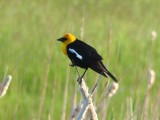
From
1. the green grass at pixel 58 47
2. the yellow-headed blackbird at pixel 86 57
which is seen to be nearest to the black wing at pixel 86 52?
the yellow-headed blackbird at pixel 86 57

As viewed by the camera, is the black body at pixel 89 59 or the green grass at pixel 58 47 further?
the green grass at pixel 58 47

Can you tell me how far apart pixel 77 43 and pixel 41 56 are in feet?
11.2

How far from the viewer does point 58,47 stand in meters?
5.79

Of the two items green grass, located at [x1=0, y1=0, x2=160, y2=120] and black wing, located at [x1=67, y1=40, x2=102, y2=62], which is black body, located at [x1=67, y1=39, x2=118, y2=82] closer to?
black wing, located at [x1=67, y1=40, x2=102, y2=62]

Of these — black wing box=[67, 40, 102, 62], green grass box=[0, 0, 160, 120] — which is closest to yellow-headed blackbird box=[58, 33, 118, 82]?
black wing box=[67, 40, 102, 62]

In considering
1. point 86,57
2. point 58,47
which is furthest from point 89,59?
point 58,47

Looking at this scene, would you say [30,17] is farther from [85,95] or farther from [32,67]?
[85,95]

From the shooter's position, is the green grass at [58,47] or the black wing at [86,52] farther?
the green grass at [58,47]

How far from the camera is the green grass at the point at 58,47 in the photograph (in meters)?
4.84

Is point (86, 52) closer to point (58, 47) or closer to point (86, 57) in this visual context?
point (86, 57)

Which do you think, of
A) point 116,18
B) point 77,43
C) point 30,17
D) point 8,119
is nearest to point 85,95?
point 77,43

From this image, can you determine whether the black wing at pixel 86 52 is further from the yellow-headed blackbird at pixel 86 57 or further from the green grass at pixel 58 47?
the green grass at pixel 58 47

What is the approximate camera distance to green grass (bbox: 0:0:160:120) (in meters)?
4.84

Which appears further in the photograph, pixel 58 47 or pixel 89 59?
pixel 58 47
